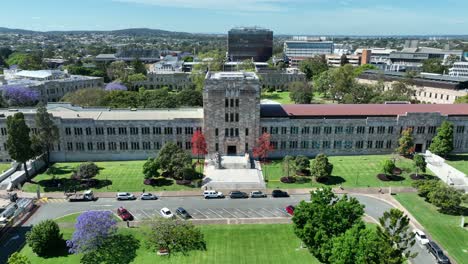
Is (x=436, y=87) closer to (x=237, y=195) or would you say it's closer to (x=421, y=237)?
(x=421, y=237)

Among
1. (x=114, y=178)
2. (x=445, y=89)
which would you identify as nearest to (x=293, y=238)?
(x=114, y=178)

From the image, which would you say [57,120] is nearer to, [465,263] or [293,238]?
[293,238]

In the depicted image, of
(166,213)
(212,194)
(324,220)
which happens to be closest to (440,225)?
(324,220)

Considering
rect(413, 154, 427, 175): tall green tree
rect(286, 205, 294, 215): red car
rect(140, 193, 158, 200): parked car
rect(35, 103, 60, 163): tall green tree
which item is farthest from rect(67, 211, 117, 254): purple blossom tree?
rect(413, 154, 427, 175): tall green tree

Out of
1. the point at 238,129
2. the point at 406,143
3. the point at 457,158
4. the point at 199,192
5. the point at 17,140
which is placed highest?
the point at 17,140

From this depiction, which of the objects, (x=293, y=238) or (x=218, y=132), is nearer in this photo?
(x=293, y=238)

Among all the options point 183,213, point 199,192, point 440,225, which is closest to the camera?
point 440,225
